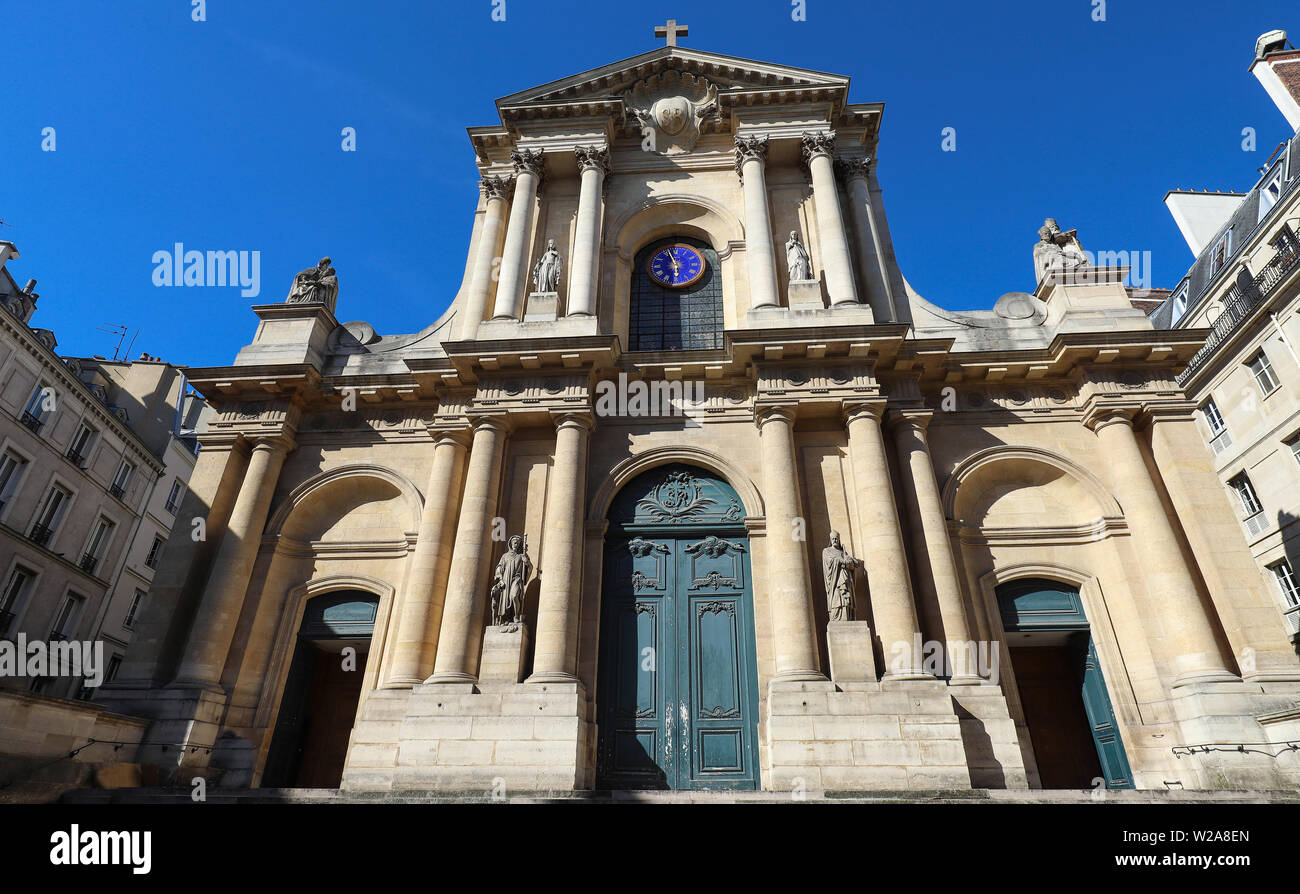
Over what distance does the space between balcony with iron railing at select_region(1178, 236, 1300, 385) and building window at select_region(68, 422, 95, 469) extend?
34712 millimetres

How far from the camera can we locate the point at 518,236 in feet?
54.2

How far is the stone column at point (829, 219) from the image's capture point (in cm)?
1498

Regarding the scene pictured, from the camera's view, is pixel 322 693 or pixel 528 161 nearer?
pixel 322 693

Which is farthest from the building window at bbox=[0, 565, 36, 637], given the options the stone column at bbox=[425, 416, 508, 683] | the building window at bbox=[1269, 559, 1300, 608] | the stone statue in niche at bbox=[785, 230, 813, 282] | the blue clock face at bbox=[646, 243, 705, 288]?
the building window at bbox=[1269, 559, 1300, 608]

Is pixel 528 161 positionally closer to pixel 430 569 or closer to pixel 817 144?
pixel 817 144

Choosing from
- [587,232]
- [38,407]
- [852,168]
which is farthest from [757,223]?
[38,407]

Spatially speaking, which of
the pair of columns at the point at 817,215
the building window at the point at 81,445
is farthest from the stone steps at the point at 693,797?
the building window at the point at 81,445

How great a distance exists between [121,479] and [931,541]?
29061 mm

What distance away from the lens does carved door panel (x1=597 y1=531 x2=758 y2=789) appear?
11688mm

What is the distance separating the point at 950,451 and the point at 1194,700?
5.40 meters

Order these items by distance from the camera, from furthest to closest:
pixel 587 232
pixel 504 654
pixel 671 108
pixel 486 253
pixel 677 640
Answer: pixel 671 108, pixel 486 253, pixel 587 232, pixel 677 640, pixel 504 654

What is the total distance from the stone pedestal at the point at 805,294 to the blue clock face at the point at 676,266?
3.09 metres

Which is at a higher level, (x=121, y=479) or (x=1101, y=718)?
(x=121, y=479)

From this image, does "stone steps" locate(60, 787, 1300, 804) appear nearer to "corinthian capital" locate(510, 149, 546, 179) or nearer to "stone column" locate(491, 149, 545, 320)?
"stone column" locate(491, 149, 545, 320)
